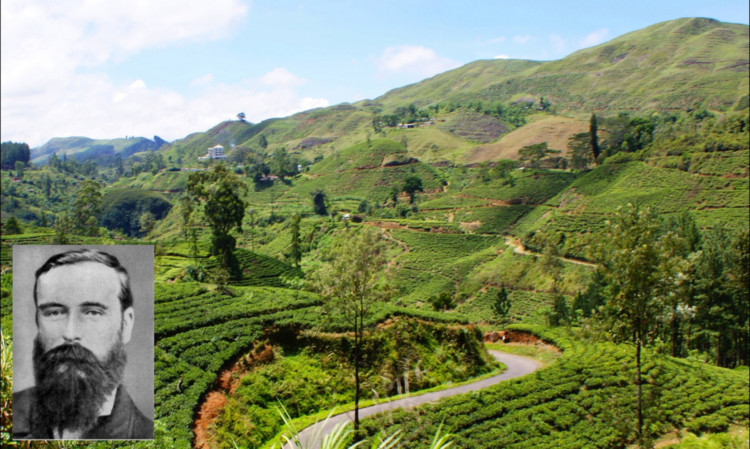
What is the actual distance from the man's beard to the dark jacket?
0.08m

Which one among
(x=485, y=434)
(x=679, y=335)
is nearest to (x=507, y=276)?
(x=679, y=335)

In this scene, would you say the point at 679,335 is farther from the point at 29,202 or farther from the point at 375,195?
the point at 29,202

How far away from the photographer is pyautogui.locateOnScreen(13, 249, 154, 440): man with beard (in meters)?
5.33

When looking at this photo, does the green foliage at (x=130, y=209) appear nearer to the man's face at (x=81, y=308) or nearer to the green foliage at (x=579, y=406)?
the green foliage at (x=579, y=406)

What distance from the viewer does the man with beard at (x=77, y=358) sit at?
5.33 meters

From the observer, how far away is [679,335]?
2888 cm

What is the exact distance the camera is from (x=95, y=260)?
211 inches

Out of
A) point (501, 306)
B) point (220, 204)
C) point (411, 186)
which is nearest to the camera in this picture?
point (220, 204)

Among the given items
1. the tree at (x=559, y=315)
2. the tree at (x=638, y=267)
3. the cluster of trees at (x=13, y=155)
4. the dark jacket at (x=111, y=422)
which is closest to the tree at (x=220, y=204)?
the tree at (x=559, y=315)

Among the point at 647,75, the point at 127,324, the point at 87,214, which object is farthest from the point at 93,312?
the point at 647,75

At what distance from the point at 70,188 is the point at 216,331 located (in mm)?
79729

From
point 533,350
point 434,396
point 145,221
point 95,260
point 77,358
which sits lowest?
point 533,350

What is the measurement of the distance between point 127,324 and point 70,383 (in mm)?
880

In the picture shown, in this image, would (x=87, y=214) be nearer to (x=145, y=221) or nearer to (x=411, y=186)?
(x=145, y=221)
